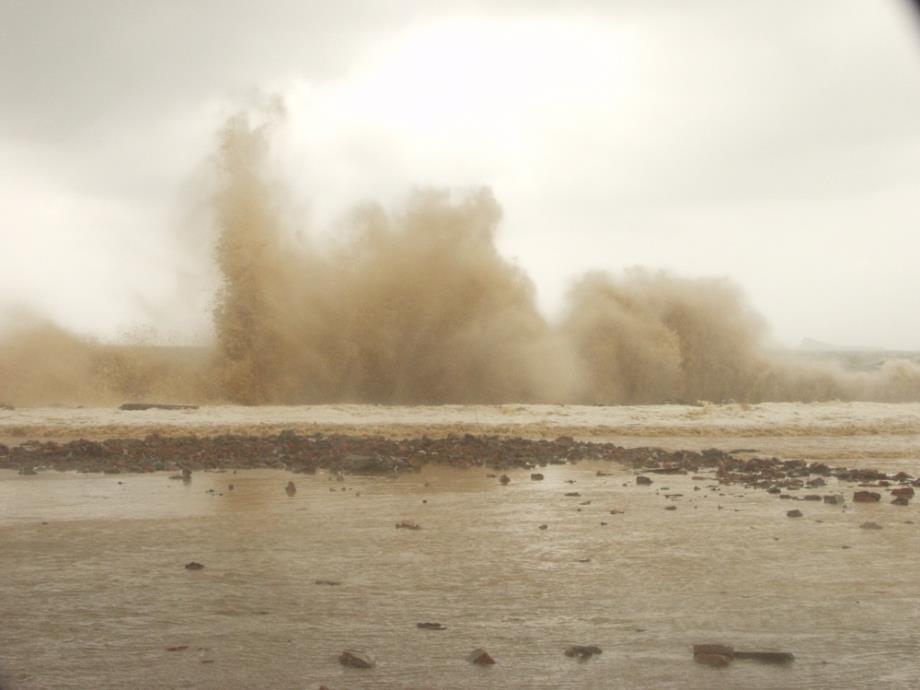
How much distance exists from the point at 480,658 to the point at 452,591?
190 cm

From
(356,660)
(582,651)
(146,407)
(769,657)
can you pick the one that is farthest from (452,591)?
(146,407)

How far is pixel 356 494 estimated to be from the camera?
14086 mm

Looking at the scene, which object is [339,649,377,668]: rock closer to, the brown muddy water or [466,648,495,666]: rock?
the brown muddy water

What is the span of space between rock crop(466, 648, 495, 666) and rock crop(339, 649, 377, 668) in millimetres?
580

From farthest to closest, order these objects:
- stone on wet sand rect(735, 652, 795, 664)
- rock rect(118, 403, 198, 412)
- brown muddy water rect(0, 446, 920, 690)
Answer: rock rect(118, 403, 198, 412), stone on wet sand rect(735, 652, 795, 664), brown muddy water rect(0, 446, 920, 690)

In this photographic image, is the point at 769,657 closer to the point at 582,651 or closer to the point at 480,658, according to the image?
the point at 582,651

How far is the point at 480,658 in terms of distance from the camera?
6109 millimetres

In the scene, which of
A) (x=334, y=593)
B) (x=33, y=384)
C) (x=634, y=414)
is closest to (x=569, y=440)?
(x=634, y=414)

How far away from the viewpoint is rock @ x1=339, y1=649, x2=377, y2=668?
6039 millimetres

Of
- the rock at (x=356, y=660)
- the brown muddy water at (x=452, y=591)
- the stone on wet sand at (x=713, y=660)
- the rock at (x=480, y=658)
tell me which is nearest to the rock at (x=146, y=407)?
the brown muddy water at (x=452, y=591)

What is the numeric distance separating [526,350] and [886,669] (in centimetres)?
3124

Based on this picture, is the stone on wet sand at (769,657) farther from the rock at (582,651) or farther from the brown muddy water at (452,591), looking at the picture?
the rock at (582,651)

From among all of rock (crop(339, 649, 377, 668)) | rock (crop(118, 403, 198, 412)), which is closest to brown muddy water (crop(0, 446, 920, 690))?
rock (crop(339, 649, 377, 668))

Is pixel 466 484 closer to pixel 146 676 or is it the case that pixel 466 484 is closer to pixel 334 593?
pixel 334 593
